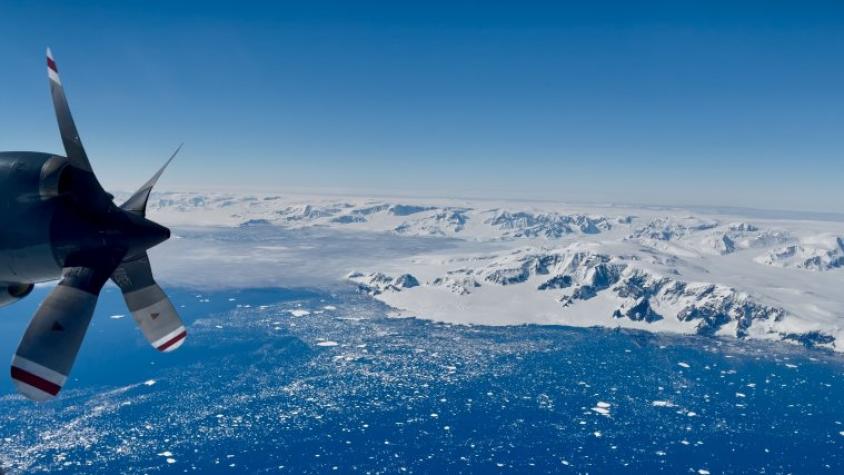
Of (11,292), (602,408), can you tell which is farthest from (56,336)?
(602,408)

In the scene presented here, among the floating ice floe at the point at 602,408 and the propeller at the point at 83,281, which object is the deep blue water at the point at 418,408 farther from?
the propeller at the point at 83,281

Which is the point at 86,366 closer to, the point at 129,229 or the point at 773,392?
the point at 129,229

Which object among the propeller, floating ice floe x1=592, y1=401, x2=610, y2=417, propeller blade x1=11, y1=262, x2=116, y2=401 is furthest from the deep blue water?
propeller blade x1=11, y1=262, x2=116, y2=401

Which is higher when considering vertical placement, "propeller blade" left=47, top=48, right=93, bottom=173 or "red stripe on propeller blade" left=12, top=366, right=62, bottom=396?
"propeller blade" left=47, top=48, right=93, bottom=173

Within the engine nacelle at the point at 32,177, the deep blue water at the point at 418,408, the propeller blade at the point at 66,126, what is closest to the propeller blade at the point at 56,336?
the engine nacelle at the point at 32,177

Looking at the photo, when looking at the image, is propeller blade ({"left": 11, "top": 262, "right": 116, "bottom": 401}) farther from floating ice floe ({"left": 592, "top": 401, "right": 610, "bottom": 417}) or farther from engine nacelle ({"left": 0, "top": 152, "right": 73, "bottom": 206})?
floating ice floe ({"left": 592, "top": 401, "right": 610, "bottom": 417})

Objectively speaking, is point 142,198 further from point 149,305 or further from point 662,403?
point 662,403

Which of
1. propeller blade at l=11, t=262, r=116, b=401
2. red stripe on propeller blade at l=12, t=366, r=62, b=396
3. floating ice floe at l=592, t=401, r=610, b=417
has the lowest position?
floating ice floe at l=592, t=401, r=610, b=417
